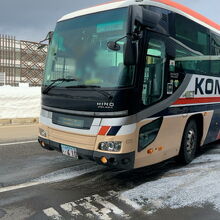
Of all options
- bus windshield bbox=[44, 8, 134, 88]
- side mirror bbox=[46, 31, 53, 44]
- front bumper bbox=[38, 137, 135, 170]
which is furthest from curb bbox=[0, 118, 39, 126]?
front bumper bbox=[38, 137, 135, 170]

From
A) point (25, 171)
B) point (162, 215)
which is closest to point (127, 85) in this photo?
point (162, 215)

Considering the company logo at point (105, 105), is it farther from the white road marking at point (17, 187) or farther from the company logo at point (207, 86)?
the company logo at point (207, 86)

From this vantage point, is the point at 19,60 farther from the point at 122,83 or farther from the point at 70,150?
the point at 122,83

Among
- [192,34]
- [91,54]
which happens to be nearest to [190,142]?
[192,34]

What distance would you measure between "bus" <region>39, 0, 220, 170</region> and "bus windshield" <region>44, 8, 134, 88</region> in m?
0.02

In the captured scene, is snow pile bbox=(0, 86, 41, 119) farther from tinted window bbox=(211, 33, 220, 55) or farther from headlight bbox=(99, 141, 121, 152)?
headlight bbox=(99, 141, 121, 152)

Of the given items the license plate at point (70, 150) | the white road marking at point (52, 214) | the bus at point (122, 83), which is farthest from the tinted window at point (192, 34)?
the white road marking at point (52, 214)

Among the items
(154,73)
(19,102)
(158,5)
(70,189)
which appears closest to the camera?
(70,189)

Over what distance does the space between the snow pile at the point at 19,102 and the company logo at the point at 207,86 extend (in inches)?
342

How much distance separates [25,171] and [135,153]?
2.40 m

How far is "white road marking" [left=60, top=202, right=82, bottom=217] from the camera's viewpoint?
3898 mm

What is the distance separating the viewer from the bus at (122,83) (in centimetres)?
443

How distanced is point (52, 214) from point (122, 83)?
7.03ft

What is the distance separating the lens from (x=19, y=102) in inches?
502
